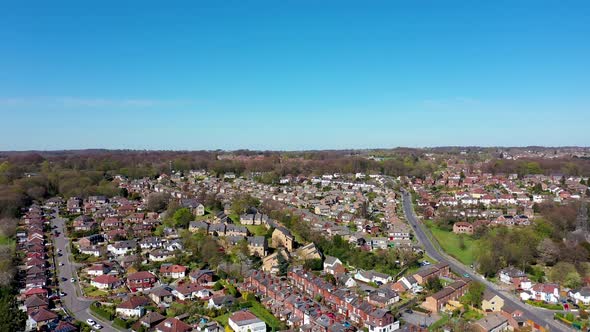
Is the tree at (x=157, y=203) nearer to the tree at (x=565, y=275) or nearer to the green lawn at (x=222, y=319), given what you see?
the green lawn at (x=222, y=319)

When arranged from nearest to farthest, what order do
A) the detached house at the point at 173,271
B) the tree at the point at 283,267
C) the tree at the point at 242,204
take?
the tree at the point at 283,267 → the detached house at the point at 173,271 → the tree at the point at 242,204

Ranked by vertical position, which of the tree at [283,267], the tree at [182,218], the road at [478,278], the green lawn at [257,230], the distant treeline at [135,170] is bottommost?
the road at [478,278]

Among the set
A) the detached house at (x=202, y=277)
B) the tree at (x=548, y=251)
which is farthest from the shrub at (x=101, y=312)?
the tree at (x=548, y=251)

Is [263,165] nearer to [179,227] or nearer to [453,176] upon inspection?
[453,176]

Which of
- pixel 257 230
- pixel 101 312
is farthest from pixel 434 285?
pixel 101 312

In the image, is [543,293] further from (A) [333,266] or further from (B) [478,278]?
(A) [333,266]

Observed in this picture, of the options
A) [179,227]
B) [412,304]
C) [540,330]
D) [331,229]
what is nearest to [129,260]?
[179,227]

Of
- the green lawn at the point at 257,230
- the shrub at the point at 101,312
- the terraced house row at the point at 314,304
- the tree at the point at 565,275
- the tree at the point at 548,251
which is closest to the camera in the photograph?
the terraced house row at the point at 314,304
